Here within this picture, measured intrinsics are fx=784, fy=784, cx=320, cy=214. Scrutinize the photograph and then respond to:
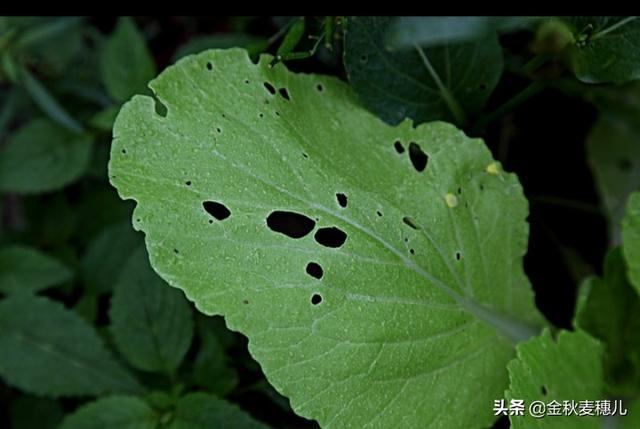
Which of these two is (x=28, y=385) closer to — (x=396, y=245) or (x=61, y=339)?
(x=61, y=339)

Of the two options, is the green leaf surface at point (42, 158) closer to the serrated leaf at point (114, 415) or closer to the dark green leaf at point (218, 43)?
the dark green leaf at point (218, 43)

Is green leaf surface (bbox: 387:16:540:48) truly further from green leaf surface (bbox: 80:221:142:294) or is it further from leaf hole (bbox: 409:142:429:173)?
green leaf surface (bbox: 80:221:142:294)

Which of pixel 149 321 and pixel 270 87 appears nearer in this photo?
pixel 270 87

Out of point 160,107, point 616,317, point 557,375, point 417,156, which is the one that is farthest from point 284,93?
point 616,317

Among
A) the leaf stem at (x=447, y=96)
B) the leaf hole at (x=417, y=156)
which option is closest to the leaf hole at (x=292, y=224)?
the leaf hole at (x=417, y=156)

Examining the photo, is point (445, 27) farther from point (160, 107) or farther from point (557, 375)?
point (557, 375)

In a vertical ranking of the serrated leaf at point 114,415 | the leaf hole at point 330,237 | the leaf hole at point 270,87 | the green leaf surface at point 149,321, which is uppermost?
the leaf hole at point 270,87
